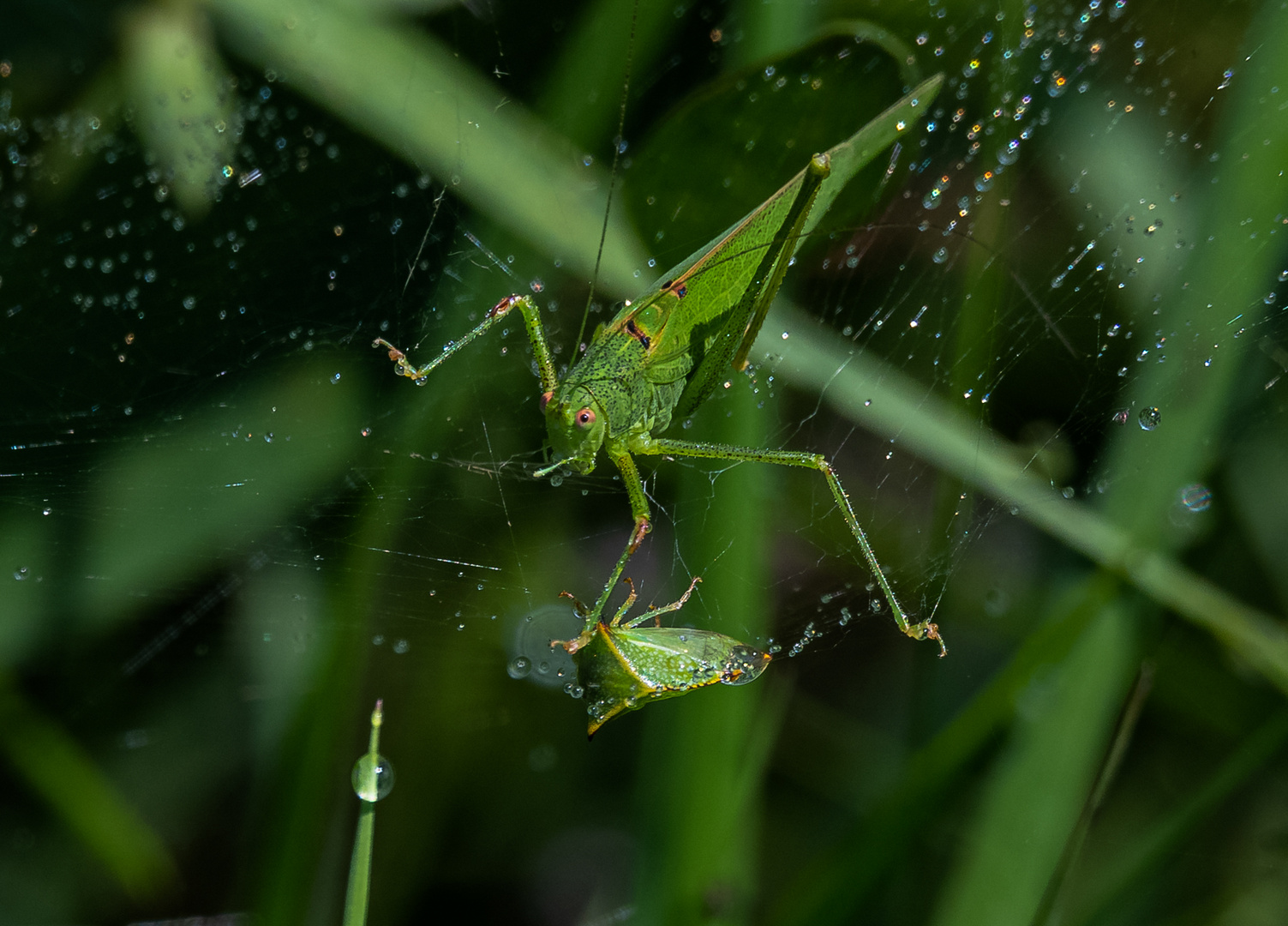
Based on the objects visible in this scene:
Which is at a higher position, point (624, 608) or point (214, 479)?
point (214, 479)

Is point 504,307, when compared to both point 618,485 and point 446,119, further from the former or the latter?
point 446,119

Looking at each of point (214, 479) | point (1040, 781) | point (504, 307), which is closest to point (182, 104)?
point (214, 479)

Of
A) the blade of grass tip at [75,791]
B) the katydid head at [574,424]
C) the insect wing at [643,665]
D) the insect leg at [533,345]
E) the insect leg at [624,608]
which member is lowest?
the blade of grass tip at [75,791]

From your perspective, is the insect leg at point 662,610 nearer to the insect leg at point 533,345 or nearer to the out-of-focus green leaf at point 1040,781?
the insect leg at point 533,345

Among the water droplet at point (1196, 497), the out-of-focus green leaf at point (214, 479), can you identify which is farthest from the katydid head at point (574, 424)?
the water droplet at point (1196, 497)

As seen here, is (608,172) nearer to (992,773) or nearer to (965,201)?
(965,201)

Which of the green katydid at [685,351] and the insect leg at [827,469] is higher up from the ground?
the green katydid at [685,351]

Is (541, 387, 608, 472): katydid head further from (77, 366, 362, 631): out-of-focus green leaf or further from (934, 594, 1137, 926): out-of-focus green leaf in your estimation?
(934, 594, 1137, 926): out-of-focus green leaf
